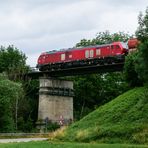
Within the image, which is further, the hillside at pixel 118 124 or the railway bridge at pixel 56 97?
the railway bridge at pixel 56 97

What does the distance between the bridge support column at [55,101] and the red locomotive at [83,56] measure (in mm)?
2484

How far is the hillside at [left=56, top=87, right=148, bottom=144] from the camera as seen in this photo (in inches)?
1024

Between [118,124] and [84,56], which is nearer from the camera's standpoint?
[118,124]

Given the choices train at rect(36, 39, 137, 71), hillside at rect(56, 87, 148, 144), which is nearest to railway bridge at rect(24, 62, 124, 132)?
train at rect(36, 39, 137, 71)

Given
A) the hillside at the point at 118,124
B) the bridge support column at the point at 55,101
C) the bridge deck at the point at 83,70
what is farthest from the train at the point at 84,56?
the hillside at the point at 118,124

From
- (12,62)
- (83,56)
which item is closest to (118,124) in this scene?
(83,56)

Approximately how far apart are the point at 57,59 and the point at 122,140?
4115cm

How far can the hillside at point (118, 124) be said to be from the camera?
85.3ft

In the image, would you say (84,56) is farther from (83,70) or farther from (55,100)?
(55,100)

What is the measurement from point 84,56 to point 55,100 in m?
8.12

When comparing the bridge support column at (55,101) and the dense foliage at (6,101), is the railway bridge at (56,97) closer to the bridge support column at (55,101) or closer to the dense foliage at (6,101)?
the bridge support column at (55,101)

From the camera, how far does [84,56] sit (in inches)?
2472

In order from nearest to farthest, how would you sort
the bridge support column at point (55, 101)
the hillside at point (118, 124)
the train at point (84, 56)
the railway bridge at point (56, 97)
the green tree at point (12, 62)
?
the hillside at point (118, 124), the train at point (84, 56), the railway bridge at point (56, 97), the bridge support column at point (55, 101), the green tree at point (12, 62)

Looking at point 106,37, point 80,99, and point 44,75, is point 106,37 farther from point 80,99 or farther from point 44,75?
point 44,75
